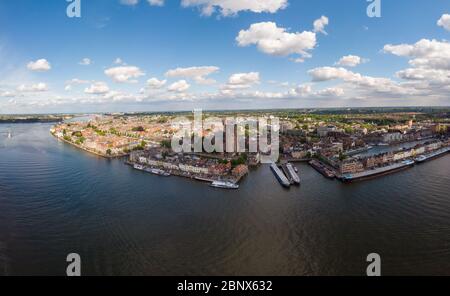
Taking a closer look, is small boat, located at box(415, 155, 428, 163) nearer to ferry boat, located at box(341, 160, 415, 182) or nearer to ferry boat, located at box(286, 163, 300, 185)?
ferry boat, located at box(341, 160, 415, 182)

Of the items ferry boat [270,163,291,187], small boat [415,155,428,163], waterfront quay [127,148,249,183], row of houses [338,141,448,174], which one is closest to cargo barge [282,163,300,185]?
ferry boat [270,163,291,187]

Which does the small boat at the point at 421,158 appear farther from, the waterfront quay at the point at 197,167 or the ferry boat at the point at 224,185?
the ferry boat at the point at 224,185

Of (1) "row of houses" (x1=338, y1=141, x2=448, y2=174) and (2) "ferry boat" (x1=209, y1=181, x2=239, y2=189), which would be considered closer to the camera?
(2) "ferry boat" (x1=209, y1=181, x2=239, y2=189)

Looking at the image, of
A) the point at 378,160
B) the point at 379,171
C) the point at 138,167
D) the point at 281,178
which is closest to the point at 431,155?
the point at 378,160

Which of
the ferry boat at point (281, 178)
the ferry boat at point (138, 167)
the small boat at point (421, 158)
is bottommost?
the ferry boat at point (281, 178)

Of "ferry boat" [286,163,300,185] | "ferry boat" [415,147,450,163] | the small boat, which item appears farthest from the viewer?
"ferry boat" [415,147,450,163]

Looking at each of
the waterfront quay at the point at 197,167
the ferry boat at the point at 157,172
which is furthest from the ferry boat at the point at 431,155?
the ferry boat at the point at 157,172

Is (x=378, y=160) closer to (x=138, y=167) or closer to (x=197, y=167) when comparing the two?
(x=197, y=167)

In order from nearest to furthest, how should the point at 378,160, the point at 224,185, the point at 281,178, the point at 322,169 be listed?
the point at 224,185, the point at 281,178, the point at 322,169, the point at 378,160
